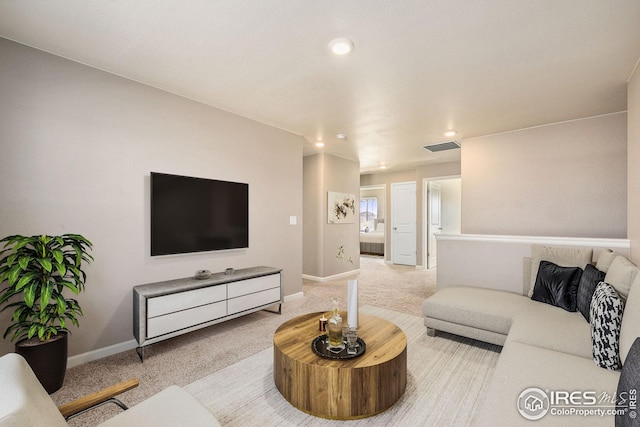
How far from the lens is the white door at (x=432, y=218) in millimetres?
7248

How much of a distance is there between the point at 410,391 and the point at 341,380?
2.29 ft

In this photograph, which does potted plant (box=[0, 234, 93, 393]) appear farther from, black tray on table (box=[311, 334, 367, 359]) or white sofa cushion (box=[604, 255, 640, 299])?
white sofa cushion (box=[604, 255, 640, 299])

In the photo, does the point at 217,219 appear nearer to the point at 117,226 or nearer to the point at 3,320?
the point at 117,226

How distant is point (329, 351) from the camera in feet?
6.50

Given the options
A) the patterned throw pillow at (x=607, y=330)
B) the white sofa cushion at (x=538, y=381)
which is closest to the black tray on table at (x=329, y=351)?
the white sofa cushion at (x=538, y=381)

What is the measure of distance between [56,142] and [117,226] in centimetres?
83

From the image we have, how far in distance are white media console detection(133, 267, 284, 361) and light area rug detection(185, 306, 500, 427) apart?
686 millimetres

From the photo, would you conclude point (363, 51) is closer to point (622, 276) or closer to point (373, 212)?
point (622, 276)

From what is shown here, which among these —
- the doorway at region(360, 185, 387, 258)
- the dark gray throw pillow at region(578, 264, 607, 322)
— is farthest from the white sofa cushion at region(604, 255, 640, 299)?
the doorway at region(360, 185, 387, 258)

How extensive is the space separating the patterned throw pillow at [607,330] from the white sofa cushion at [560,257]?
4.23 feet

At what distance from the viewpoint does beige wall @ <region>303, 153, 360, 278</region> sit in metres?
5.82

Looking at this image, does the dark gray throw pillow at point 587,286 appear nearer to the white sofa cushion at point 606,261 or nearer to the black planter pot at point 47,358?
the white sofa cushion at point 606,261

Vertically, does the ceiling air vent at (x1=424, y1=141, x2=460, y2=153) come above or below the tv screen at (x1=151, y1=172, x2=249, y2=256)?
above

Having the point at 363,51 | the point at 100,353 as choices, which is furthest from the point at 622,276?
the point at 100,353
